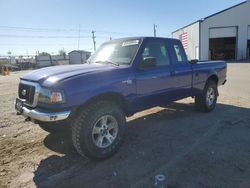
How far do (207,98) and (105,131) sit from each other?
3634 millimetres

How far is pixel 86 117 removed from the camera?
374 cm

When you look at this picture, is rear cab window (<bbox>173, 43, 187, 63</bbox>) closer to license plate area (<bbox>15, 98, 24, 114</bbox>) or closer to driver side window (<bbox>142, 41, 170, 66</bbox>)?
driver side window (<bbox>142, 41, 170, 66</bbox>)

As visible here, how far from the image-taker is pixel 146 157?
159 inches

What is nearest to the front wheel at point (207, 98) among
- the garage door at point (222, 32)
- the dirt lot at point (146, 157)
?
the dirt lot at point (146, 157)

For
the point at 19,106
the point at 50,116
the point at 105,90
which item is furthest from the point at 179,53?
the point at 19,106

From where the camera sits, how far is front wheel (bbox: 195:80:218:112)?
256 inches

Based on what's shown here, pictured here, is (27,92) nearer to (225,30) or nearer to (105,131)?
(105,131)

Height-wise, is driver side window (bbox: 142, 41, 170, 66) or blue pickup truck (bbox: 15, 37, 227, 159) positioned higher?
driver side window (bbox: 142, 41, 170, 66)

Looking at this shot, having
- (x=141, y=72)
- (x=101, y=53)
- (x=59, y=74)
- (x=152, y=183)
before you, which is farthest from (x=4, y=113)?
(x=152, y=183)

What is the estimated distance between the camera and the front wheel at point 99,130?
3721 mm

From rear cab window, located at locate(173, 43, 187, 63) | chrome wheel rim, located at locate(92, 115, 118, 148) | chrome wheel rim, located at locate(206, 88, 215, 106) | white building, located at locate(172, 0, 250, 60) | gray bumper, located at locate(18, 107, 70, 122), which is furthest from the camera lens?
white building, located at locate(172, 0, 250, 60)

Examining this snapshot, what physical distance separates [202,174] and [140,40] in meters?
2.72

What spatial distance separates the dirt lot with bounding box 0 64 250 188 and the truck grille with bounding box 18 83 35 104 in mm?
1029

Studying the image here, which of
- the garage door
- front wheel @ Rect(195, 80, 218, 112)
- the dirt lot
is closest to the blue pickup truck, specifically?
the dirt lot
